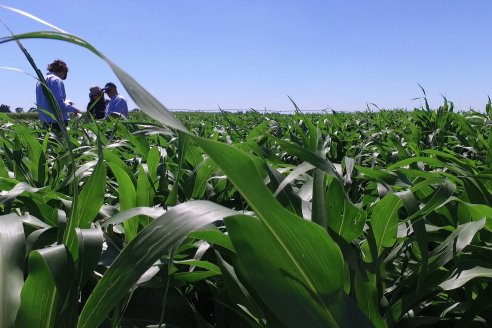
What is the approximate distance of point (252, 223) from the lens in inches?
23.0

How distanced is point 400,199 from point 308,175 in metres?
0.47

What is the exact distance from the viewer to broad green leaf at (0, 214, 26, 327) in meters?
0.73

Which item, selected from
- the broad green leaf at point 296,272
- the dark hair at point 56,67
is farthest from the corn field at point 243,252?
the dark hair at point 56,67

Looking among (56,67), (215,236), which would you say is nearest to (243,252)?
(215,236)

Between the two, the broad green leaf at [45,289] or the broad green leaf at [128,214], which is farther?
the broad green leaf at [128,214]

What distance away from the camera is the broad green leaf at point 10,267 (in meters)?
0.73

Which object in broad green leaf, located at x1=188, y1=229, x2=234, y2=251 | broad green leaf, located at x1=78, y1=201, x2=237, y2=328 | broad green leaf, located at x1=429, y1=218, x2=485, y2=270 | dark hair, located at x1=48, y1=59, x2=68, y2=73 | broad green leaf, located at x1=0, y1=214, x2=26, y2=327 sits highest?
dark hair, located at x1=48, y1=59, x2=68, y2=73

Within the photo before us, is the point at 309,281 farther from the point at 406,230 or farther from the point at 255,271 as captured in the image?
the point at 406,230

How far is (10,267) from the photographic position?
31.2 inches

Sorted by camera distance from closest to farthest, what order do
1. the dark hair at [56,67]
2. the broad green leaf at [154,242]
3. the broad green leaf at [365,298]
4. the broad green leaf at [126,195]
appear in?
the broad green leaf at [154,242]
the broad green leaf at [365,298]
the broad green leaf at [126,195]
the dark hair at [56,67]

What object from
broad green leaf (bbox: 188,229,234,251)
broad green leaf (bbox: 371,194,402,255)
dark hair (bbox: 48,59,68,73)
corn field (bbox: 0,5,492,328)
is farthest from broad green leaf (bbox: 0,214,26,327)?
dark hair (bbox: 48,59,68,73)

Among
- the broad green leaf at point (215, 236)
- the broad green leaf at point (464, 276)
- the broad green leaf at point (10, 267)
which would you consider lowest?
the broad green leaf at point (464, 276)

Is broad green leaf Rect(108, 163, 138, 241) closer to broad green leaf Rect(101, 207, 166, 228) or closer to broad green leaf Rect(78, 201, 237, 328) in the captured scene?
broad green leaf Rect(101, 207, 166, 228)

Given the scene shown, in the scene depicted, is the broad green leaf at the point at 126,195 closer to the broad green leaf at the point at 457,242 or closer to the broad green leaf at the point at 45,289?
the broad green leaf at the point at 45,289
